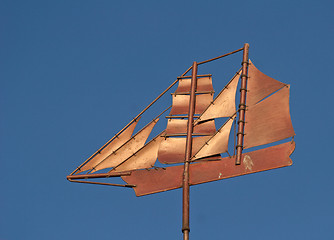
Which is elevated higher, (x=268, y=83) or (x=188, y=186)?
(x=268, y=83)

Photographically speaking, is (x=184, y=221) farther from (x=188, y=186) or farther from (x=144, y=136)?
(x=144, y=136)

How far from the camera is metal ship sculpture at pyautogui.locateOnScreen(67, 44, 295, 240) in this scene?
17.2 metres

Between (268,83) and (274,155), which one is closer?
(274,155)

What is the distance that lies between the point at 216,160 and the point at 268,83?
9.66 ft

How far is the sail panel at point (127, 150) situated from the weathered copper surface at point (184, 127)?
58.1 inches

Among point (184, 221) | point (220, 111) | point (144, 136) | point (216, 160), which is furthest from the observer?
point (144, 136)

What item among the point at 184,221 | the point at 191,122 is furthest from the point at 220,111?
the point at 184,221

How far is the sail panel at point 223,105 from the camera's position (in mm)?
18641

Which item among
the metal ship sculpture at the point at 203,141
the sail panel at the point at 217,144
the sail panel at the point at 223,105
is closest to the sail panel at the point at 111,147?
the metal ship sculpture at the point at 203,141

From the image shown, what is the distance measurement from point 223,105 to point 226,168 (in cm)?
235

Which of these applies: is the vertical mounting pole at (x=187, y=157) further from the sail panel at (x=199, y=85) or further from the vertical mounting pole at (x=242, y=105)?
the vertical mounting pole at (x=242, y=105)

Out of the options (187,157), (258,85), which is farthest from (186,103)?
(187,157)

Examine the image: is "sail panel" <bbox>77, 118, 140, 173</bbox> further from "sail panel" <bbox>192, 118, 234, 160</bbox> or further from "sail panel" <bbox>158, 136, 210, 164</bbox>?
"sail panel" <bbox>192, 118, 234, 160</bbox>

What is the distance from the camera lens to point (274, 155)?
1705 cm
